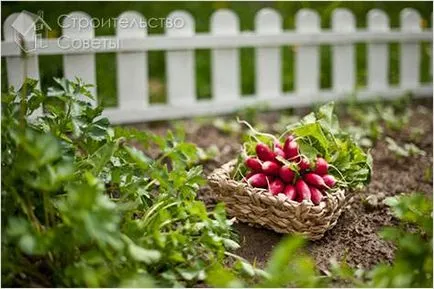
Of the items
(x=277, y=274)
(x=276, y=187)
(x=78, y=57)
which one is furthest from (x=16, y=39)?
(x=277, y=274)

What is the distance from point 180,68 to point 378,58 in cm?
155

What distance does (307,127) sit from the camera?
2.42 meters

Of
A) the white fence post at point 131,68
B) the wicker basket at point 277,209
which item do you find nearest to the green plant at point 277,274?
the wicker basket at point 277,209

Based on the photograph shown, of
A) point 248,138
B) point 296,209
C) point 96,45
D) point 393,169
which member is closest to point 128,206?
point 296,209

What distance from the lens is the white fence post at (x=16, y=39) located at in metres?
3.36

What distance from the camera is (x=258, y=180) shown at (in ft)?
7.78

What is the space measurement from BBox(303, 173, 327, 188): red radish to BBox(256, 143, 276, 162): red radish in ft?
0.51

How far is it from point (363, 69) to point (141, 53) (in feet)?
6.78

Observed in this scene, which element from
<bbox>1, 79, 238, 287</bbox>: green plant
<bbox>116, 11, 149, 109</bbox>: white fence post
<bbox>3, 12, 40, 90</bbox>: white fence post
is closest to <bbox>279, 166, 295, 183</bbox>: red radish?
<bbox>1, 79, 238, 287</bbox>: green plant

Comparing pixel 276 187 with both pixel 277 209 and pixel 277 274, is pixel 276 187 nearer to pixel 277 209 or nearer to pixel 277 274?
pixel 277 209

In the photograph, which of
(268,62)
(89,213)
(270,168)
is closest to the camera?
(89,213)

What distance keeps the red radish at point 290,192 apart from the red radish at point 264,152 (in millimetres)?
137

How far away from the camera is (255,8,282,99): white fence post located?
4.49m

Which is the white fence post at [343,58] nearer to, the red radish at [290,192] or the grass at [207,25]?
the grass at [207,25]
